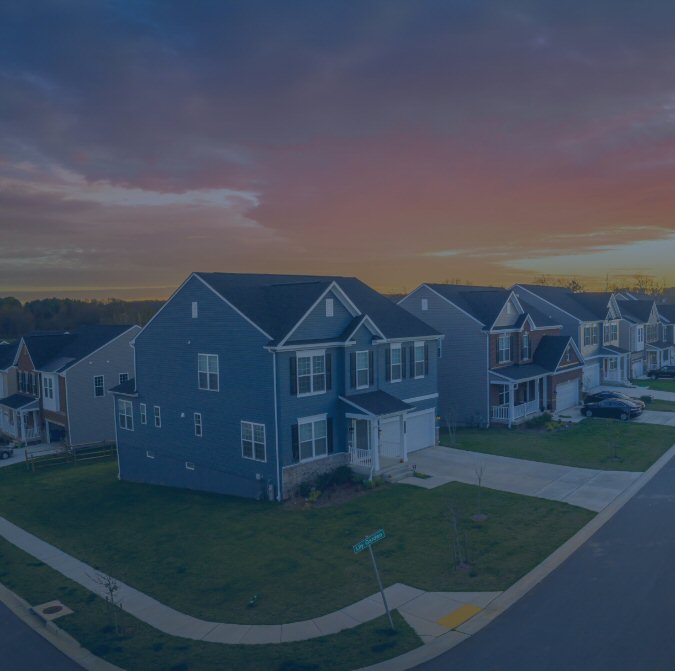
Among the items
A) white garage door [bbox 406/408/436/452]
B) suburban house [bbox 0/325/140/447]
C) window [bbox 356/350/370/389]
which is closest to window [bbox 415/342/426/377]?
white garage door [bbox 406/408/436/452]

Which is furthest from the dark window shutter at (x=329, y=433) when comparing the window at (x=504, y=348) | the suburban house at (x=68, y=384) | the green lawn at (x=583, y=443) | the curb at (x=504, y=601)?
the suburban house at (x=68, y=384)

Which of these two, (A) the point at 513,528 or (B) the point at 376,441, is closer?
(A) the point at 513,528

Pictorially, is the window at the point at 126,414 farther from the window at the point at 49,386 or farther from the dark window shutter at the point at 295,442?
→ the window at the point at 49,386

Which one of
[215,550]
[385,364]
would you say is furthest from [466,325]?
[215,550]

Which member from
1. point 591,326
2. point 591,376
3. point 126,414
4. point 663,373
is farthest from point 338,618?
point 663,373

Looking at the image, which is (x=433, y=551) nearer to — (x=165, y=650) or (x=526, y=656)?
(x=526, y=656)

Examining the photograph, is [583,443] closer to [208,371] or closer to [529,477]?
[529,477]
